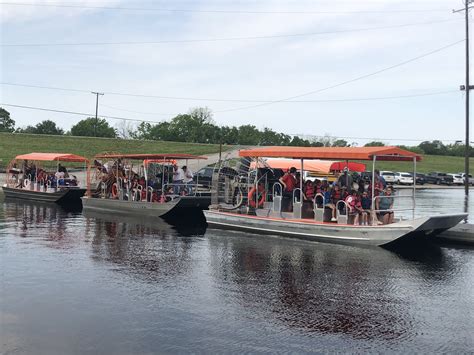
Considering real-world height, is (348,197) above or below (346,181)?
below

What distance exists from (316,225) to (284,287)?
240 inches

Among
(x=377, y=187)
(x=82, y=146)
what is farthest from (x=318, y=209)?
(x=82, y=146)

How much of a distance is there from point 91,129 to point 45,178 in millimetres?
87352

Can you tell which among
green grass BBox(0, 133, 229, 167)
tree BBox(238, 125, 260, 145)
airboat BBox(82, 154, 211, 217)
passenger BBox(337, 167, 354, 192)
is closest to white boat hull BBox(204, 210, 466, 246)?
passenger BBox(337, 167, 354, 192)

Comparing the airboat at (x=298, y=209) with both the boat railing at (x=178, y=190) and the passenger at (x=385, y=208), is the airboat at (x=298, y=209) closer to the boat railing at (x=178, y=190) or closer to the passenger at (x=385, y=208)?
the passenger at (x=385, y=208)

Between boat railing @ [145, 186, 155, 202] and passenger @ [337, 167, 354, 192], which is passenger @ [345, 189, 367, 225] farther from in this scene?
boat railing @ [145, 186, 155, 202]

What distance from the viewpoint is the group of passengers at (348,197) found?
15.9m

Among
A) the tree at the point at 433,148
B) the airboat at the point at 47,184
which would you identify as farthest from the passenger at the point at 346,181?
the tree at the point at 433,148

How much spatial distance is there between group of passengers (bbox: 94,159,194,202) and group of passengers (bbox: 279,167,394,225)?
22.0 feet

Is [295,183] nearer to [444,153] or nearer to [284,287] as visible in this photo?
[284,287]

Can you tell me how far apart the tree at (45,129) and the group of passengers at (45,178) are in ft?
276

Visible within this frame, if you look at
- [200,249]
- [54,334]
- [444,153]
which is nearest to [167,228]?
[200,249]

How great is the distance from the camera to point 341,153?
15.7 metres

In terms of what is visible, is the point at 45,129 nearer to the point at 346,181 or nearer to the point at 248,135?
the point at 248,135
